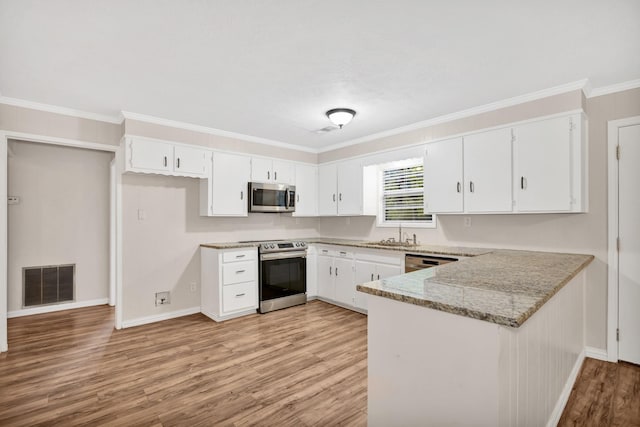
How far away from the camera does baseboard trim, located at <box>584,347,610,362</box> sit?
2.85m

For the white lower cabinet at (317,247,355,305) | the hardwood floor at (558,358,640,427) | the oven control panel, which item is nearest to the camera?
the hardwood floor at (558,358,640,427)

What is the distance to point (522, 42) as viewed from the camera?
220 centimetres

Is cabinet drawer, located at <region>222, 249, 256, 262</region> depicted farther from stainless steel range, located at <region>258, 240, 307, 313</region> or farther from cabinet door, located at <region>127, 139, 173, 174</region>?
cabinet door, located at <region>127, 139, 173, 174</region>

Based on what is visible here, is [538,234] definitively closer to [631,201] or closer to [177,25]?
[631,201]

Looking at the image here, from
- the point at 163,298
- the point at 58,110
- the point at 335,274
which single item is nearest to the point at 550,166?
the point at 335,274

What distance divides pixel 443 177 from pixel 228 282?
296 centimetres

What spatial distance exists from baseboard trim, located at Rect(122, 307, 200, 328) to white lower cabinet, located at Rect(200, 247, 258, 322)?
0.17m

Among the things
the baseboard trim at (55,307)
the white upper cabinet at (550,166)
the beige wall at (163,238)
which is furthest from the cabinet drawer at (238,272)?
the white upper cabinet at (550,166)

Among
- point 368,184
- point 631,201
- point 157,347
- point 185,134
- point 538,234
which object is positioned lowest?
point 157,347

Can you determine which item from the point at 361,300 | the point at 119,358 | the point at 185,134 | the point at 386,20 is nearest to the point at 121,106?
the point at 185,134

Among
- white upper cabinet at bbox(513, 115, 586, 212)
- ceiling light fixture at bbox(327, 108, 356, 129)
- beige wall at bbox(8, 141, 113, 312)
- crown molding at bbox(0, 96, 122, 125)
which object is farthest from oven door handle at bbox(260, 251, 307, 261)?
white upper cabinet at bbox(513, 115, 586, 212)

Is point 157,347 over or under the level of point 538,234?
under

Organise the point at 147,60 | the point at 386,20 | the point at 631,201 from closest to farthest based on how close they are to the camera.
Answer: the point at 386,20 < the point at 147,60 < the point at 631,201

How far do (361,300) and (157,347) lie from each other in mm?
2436
